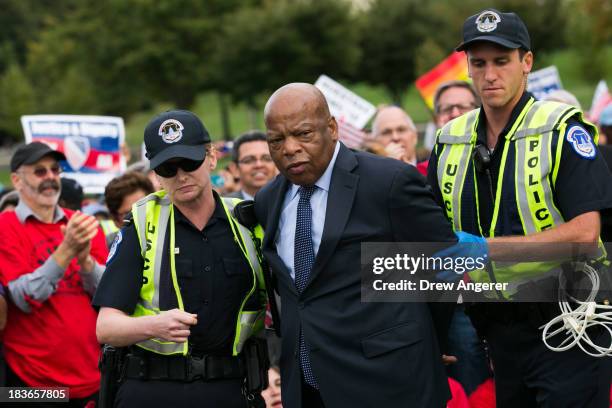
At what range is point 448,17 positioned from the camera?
6169cm

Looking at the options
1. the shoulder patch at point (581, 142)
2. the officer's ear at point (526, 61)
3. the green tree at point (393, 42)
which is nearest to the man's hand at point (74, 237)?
the officer's ear at point (526, 61)

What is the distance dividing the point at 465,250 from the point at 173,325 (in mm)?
1368

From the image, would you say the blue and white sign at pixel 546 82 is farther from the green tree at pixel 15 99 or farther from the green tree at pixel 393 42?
the green tree at pixel 393 42

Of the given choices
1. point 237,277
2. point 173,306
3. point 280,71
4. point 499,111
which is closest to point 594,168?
point 499,111

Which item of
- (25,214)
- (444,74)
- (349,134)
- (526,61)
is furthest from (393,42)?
(526,61)

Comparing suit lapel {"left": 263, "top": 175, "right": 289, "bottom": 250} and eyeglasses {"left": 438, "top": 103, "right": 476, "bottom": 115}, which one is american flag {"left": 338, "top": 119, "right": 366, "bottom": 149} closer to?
eyeglasses {"left": 438, "top": 103, "right": 476, "bottom": 115}

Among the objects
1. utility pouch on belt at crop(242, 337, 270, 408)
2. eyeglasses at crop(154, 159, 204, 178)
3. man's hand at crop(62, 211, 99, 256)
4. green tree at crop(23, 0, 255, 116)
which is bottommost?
utility pouch on belt at crop(242, 337, 270, 408)

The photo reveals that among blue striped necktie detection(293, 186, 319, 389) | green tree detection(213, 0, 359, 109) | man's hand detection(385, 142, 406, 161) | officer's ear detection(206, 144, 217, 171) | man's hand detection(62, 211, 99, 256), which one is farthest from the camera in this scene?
green tree detection(213, 0, 359, 109)

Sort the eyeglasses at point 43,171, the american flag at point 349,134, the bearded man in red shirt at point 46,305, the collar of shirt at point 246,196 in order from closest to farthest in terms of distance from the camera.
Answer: the bearded man in red shirt at point 46,305 < the eyeglasses at point 43,171 < the collar of shirt at point 246,196 < the american flag at point 349,134

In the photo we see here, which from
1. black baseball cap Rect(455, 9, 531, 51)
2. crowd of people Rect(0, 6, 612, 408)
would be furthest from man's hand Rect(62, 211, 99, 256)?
black baseball cap Rect(455, 9, 531, 51)

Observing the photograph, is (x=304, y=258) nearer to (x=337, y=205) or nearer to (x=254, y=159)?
(x=337, y=205)

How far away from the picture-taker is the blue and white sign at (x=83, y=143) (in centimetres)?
978

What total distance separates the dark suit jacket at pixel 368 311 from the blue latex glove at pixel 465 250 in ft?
0.32

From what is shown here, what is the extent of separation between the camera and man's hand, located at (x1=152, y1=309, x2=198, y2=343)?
168 inches
